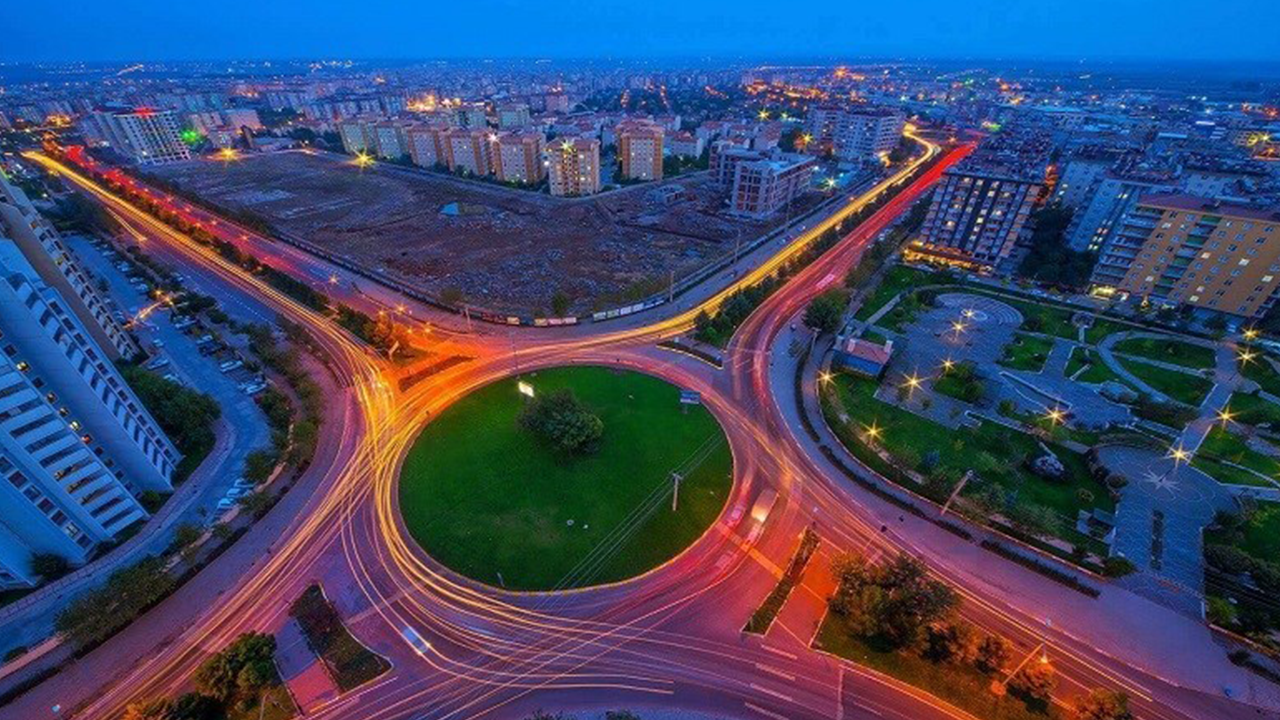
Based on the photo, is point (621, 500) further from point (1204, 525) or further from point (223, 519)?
point (1204, 525)

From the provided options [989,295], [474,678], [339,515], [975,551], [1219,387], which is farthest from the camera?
[989,295]

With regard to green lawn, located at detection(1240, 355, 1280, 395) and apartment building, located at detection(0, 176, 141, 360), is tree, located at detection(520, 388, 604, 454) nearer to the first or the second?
apartment building, located at detection(0, 176, 141, 360)

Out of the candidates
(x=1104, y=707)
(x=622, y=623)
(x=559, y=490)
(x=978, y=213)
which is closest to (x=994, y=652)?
(x=1104, y=707)

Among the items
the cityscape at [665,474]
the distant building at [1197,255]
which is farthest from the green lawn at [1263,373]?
the distant building at [1197,255]

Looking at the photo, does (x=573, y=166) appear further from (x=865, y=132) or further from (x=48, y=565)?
(x=48, y=565)

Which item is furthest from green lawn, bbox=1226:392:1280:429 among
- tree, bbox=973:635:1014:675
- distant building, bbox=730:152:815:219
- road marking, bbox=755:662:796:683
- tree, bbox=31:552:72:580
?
tree, bbox=31:552:72:580

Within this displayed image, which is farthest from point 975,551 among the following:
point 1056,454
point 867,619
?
point 1056,454
